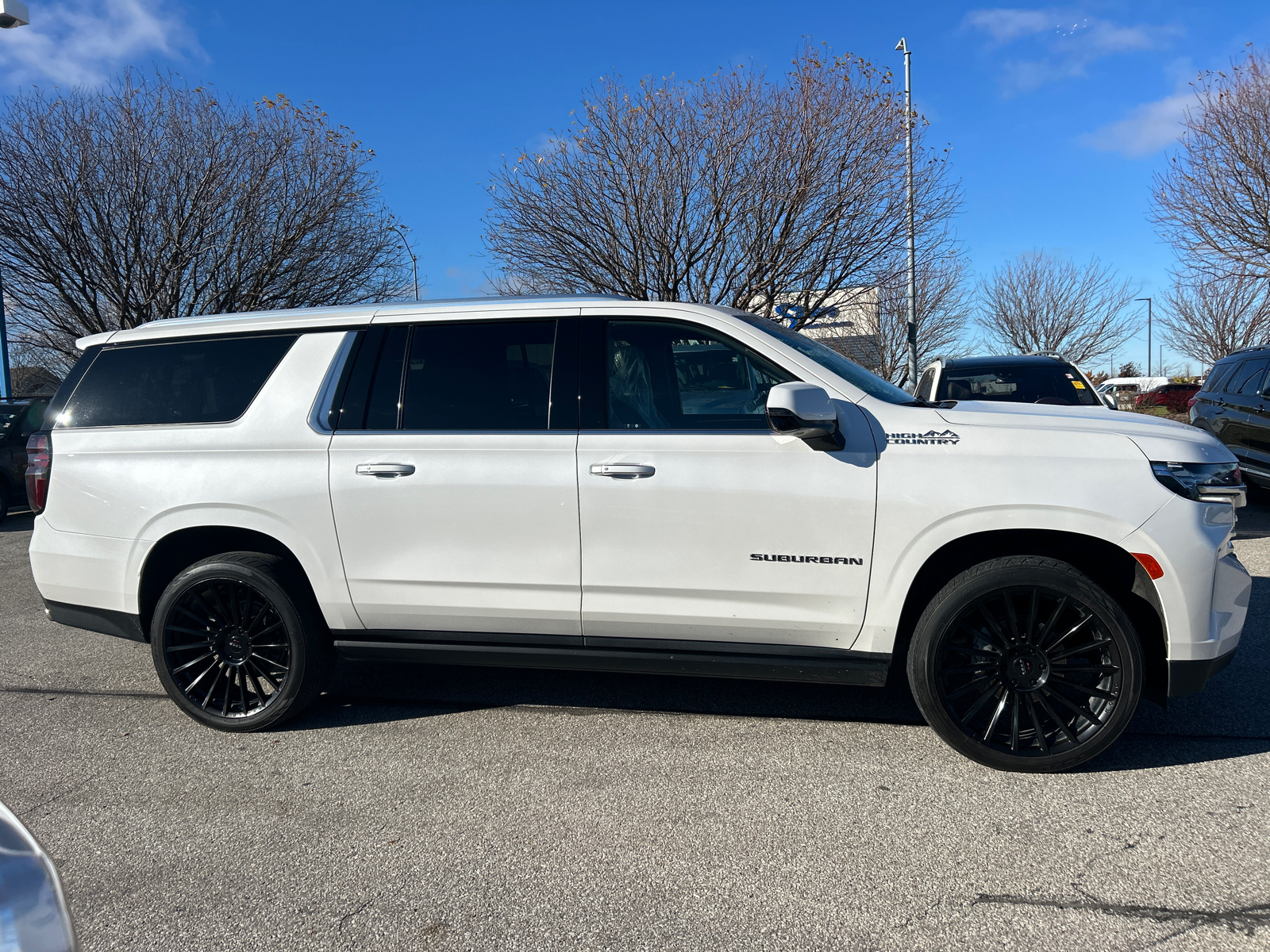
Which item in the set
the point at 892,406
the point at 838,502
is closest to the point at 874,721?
the point at 838,502

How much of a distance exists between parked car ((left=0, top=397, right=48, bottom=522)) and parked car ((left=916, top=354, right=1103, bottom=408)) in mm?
12119

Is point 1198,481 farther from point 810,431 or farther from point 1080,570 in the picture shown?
point 810,431

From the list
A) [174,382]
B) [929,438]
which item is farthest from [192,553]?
[929,438]

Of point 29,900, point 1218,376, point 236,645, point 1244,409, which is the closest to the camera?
point 29,900

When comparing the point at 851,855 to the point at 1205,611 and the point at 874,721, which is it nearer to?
the point at 874,721

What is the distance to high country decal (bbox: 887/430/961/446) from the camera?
3.50 metres

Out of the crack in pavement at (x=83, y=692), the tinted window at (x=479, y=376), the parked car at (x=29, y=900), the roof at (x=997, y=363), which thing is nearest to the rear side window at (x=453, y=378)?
the tinted window at (x=479, y=376)

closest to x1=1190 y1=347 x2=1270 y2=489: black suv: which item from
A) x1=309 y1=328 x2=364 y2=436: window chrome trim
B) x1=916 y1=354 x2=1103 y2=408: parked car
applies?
x1=916 y1=354 x2=1103 y2=408: parked car

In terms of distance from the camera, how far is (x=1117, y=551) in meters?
3.51

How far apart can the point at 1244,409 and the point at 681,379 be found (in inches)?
346

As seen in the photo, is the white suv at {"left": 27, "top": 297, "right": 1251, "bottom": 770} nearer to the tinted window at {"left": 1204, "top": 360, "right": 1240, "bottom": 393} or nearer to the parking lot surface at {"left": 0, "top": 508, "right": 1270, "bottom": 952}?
the parking lot surface at {"left": 0, "top": 508, "right": 1270, "bottom": 952}

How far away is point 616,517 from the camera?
12.2 feet

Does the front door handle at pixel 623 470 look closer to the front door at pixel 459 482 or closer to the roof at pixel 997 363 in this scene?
the front door at pixel 459 482

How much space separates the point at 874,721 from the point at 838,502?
124 centimetres
